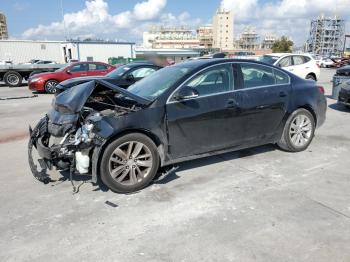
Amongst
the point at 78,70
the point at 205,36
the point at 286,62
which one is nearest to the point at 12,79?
the point at 78,70

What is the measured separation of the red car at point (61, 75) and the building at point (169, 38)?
391 ft

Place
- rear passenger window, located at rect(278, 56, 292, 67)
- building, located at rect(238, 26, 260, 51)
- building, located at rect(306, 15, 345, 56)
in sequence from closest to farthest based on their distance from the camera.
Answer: rear passenger window, located at rect(278, 56, 292, 67) → building, located at rect(306, 15, 345, 56) → building, located at rect(238, 26, 260, 51)

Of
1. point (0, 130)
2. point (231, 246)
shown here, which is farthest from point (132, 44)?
point (231, 246)

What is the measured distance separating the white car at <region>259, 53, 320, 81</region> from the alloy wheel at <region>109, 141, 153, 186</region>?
10421mm

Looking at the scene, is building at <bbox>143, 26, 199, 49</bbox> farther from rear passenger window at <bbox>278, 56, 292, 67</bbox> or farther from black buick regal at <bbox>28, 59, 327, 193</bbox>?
black buick regal at <bbox>28, 59, 327, 193</bbox>

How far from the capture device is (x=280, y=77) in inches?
207

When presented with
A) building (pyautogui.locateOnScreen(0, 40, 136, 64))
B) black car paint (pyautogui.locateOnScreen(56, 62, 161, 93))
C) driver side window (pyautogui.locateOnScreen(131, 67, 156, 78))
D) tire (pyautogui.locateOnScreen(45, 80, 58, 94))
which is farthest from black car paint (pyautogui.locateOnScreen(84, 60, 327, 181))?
building (pyautogui.locateOnScreen(0, 40, 136, 64))

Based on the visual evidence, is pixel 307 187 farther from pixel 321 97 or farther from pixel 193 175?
pixel 321 97

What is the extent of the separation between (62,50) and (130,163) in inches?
1526

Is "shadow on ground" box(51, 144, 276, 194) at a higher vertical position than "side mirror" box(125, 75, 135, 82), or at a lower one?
lower

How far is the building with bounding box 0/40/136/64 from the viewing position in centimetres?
3500

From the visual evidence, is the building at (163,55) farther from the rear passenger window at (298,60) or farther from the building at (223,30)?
the building at (223,30)

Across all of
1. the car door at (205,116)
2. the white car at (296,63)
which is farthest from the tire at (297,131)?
the white car at (296,63)

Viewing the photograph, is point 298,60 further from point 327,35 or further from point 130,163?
point 327,35
